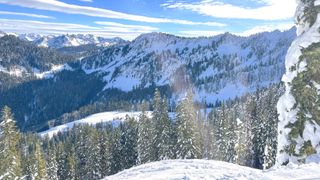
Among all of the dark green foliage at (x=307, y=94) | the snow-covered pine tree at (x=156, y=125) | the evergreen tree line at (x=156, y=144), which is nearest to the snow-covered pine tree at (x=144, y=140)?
the evergreen tree line at (x=156, y=144)

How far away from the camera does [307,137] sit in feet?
75.7

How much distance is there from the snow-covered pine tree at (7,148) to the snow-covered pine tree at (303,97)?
81.9 ft

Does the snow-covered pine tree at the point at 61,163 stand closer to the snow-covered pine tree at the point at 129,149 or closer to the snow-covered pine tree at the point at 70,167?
the snow-covered pine tree at the point at 70,167

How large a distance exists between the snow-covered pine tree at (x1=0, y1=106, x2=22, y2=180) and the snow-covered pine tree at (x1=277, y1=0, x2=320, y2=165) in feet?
81.9

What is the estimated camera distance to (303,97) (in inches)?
916

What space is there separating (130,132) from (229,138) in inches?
754

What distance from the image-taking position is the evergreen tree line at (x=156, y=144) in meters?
49.8

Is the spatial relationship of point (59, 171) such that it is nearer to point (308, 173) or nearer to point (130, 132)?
point (130, 132)

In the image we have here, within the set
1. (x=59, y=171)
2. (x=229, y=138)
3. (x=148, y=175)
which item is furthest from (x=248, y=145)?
(x=148, y=175)

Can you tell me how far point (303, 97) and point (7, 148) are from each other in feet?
88.7

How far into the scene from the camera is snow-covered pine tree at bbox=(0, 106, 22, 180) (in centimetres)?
3797

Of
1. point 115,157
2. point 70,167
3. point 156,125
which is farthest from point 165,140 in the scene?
point 70,167

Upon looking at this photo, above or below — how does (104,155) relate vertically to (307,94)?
below

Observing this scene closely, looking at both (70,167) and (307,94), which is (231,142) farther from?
(307,94)
